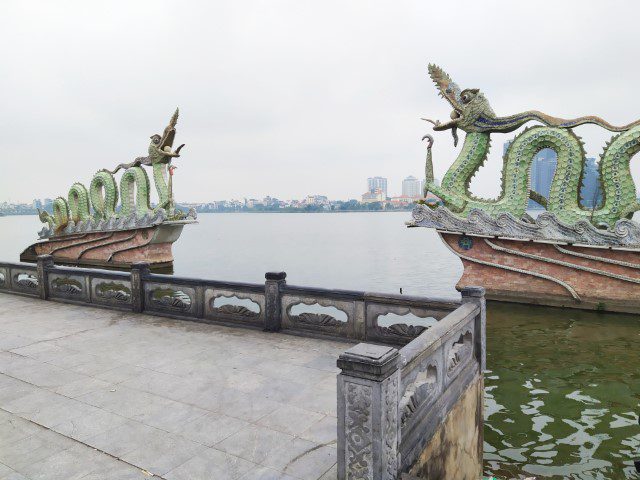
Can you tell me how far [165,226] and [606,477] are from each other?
99.4ft

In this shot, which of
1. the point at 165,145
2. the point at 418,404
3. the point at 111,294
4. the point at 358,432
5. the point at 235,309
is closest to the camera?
the point at 358,432

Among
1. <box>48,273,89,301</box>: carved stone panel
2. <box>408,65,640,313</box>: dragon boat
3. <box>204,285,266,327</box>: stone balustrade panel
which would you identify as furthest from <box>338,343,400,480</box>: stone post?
<box>408,65,640,313</box>: dragon boat

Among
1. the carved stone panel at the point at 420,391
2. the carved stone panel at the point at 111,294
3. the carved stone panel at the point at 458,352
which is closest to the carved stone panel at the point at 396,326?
the carved stone panel at the point at 458,352

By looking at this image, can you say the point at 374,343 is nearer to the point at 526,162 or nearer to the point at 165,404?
the point at 165,404

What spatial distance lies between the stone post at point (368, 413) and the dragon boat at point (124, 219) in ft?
96.9

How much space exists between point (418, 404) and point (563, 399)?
24.2 ft

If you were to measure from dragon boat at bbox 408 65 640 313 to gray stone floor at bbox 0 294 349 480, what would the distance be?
48.6ft

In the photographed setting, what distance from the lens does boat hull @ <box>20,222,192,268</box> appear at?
33.2m

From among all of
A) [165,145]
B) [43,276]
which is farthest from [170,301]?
[165,145]

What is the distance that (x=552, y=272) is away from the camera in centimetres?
1917

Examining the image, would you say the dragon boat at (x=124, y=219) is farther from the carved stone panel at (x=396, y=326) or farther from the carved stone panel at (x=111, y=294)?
the carved stone panel at (x=396, y=326)

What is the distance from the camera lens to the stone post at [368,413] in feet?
11.4

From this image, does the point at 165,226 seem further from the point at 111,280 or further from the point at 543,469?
the point at 543,469

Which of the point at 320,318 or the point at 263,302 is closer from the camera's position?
the point at 320,318
